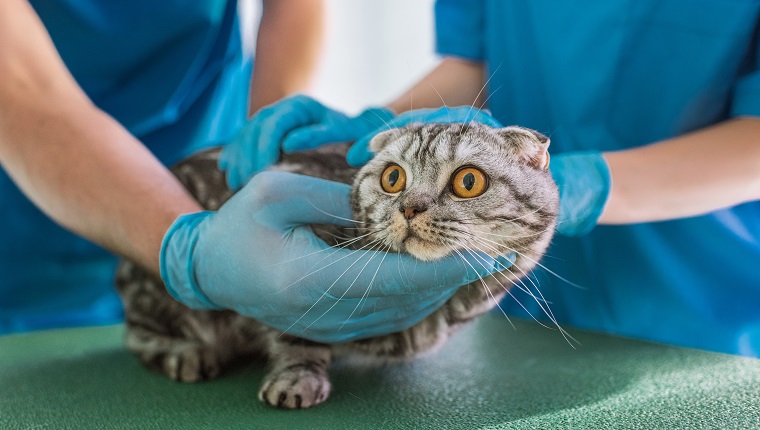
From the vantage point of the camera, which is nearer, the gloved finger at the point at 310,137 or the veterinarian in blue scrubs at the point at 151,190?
the veterinarian in blue scrubs at the point at 151,190

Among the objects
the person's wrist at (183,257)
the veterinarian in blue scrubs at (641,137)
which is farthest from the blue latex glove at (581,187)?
the person's wrist at (183,257)

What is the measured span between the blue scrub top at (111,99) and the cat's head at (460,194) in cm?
64

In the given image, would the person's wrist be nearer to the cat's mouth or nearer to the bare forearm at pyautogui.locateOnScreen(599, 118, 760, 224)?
the cat's mouth

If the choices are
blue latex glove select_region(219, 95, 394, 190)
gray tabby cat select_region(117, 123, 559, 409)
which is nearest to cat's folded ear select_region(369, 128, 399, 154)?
gray tabby cat select_region(117, 123, 559, 409)

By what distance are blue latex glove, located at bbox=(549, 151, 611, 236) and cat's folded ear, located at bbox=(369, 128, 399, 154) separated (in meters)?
0.24

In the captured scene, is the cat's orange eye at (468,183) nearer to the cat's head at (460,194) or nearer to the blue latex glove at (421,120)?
the cat's head at (460,194)

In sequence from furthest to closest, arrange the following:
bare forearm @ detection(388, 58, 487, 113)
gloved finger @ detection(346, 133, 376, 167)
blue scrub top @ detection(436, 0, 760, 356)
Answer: bare forearm @ detection(388, 58, 487, 113) → blue scrub top @ detection(436, 0, 760, 356) → gloved finger @ detection(346, 133, 376, 167)

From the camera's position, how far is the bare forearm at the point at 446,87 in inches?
46.9

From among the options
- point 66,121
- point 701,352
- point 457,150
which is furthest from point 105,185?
point 701,352

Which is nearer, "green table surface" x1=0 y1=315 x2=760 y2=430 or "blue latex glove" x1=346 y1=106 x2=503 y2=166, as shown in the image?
"green table surface" x1=0 y1=315 x2=760 y2=430

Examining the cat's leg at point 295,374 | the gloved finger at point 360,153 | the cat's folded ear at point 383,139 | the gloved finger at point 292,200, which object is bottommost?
the cat's leg at point 295,374

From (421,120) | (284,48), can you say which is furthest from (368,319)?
(284,48)

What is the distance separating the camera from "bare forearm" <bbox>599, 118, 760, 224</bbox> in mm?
981

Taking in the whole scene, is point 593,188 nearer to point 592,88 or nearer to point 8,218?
point 592,88
